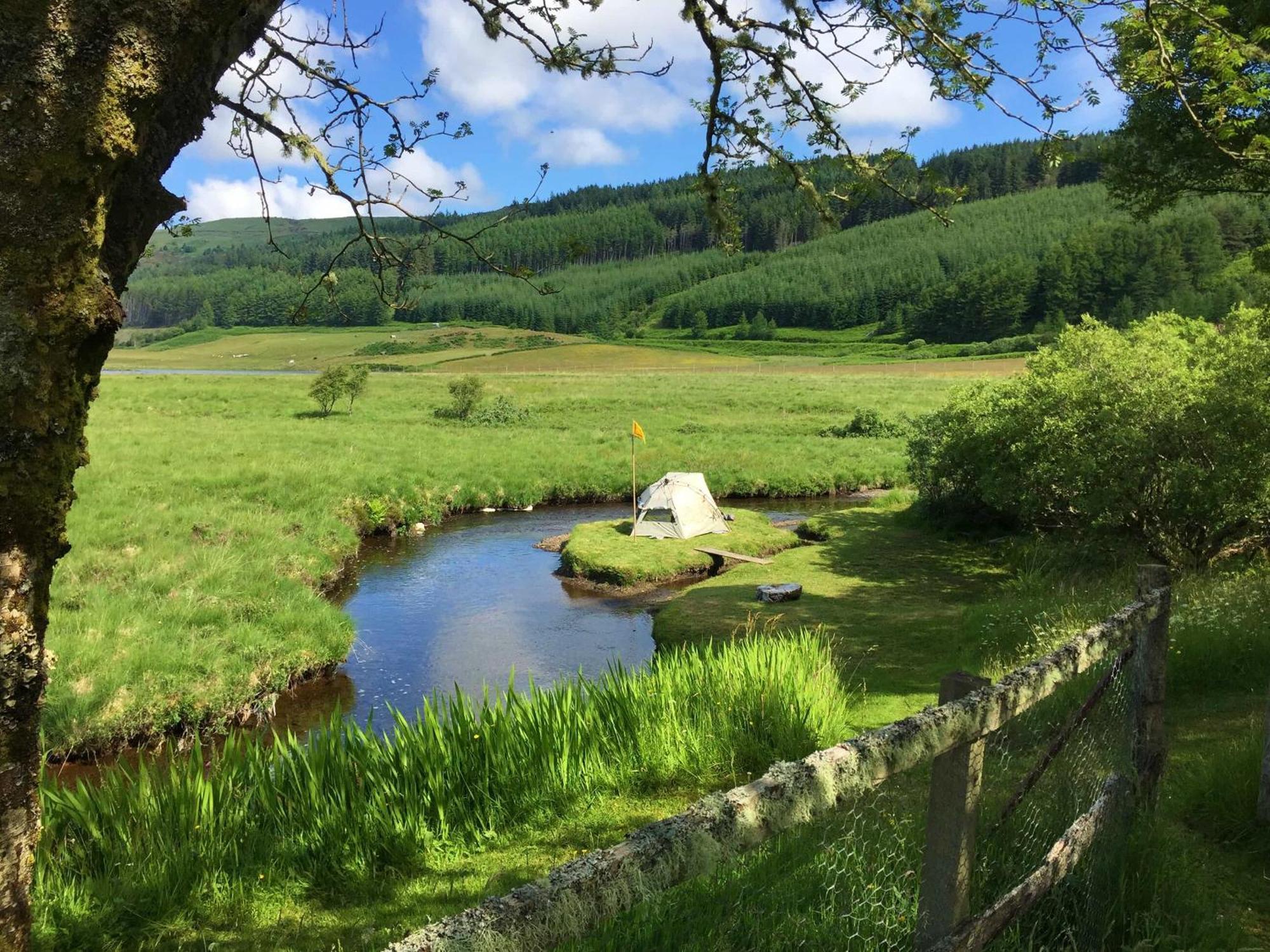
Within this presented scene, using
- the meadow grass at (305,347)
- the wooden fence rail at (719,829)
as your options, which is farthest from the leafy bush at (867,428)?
the meadow grass at (305,347)

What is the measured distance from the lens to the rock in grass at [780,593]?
16000 millimetres

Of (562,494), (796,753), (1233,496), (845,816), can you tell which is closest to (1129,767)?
(845,816)

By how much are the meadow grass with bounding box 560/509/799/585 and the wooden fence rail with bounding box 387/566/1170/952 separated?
17124 millimetres

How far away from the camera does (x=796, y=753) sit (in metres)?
7.30

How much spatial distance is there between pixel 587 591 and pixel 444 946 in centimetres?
1796

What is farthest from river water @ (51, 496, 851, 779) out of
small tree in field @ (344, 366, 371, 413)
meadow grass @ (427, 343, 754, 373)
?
meadow grass @ (427, 343, 754, 373)

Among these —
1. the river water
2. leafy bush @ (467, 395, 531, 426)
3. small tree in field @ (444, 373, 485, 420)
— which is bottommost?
the river water

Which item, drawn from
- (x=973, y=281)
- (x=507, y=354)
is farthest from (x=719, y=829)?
(x=973, y=281)

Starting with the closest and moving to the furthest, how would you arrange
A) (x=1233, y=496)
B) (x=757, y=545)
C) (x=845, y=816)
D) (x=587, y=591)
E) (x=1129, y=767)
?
1. (x=1129, y=767)
2. (x=845, y=816)
3. (x=1233, y=496)
4. (x=587, y=591)
5. (x=757, y=545)

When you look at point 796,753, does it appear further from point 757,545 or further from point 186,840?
point 757,545

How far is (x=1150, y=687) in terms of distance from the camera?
427 cm

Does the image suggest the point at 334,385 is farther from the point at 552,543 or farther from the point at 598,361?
the point at 598,361

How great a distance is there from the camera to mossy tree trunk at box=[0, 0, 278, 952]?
7.14 feet

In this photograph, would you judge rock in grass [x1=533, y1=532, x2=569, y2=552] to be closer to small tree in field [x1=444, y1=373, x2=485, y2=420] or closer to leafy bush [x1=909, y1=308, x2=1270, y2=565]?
Result: leafy bush [x1=909, y1=308, x2=1270, y2=565]
